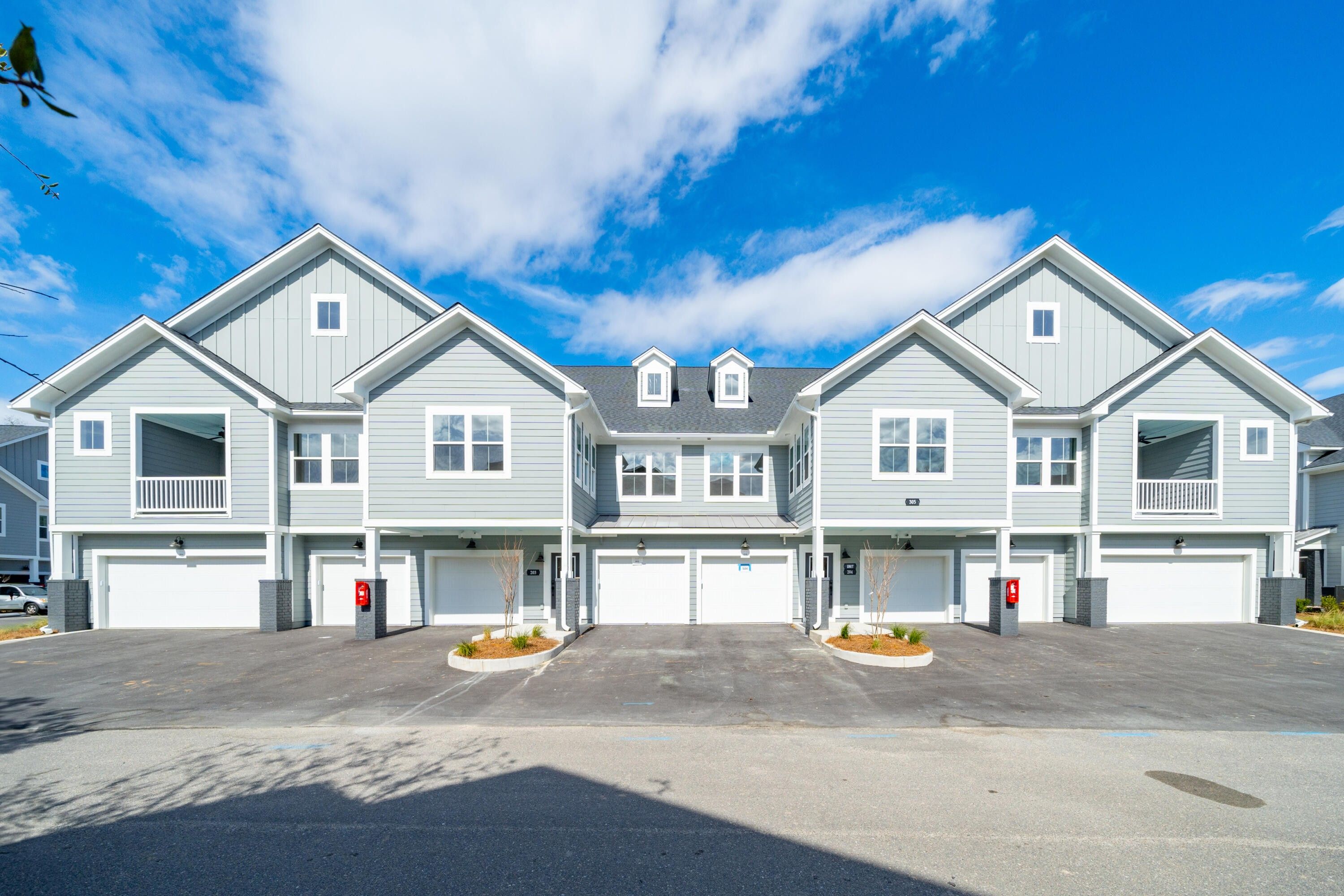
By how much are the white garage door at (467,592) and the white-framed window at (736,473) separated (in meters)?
6.21

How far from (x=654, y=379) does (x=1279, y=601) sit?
18.8 m

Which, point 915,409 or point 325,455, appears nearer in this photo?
point 915,409

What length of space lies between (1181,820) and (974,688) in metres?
4.60

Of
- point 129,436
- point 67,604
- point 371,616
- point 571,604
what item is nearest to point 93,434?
point 129,436

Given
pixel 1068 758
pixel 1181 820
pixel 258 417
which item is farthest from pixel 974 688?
pixel 258 417

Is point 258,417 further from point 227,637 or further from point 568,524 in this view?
point 568,524

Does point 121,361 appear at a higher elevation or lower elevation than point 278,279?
lower

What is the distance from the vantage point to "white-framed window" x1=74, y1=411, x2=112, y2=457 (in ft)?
51.2

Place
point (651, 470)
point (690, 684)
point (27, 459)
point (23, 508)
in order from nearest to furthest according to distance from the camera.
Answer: point (690, 684), point (651, 470), point (23, 508), point (27, 459)

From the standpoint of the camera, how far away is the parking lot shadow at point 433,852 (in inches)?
169

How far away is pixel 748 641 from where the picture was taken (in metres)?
13.9

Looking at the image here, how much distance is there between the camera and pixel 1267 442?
16.3 m

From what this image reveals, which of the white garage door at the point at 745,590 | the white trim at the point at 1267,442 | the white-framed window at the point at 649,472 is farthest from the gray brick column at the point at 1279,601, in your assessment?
the white-framed window at the point at 649,472

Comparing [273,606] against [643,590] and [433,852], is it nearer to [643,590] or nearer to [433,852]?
[643,590]
